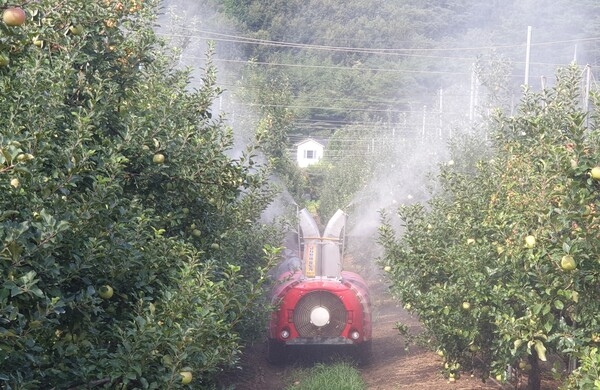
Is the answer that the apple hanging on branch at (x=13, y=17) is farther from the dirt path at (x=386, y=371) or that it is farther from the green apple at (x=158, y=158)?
the dirt path at (x=386, y=371)

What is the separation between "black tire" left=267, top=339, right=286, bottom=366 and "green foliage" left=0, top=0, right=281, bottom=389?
20.2 ft

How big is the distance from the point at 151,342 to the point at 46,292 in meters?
0.57

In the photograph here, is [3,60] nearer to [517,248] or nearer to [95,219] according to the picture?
[95,219]

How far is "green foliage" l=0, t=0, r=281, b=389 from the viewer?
378cm

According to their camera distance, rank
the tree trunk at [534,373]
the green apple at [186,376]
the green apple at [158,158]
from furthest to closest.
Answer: the tree trunk at [534,373]
the green apple at [158,158]
the green apple at [186,376]

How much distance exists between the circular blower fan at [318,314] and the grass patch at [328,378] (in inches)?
19.1

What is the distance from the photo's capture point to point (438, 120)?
105 ft

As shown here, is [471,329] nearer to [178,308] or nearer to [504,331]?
[504,331]

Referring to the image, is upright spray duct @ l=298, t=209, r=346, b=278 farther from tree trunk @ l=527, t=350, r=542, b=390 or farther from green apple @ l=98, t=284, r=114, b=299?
green apple @ l=98, t=284, r=114, b=299

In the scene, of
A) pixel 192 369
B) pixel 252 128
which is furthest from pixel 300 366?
pixel 252 128

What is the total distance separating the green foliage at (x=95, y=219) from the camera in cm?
378

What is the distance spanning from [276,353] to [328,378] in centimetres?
158

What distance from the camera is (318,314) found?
12.3 meters

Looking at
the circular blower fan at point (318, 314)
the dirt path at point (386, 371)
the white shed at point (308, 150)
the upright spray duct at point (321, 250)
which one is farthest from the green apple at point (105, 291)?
the white shed at point (308, 150)
